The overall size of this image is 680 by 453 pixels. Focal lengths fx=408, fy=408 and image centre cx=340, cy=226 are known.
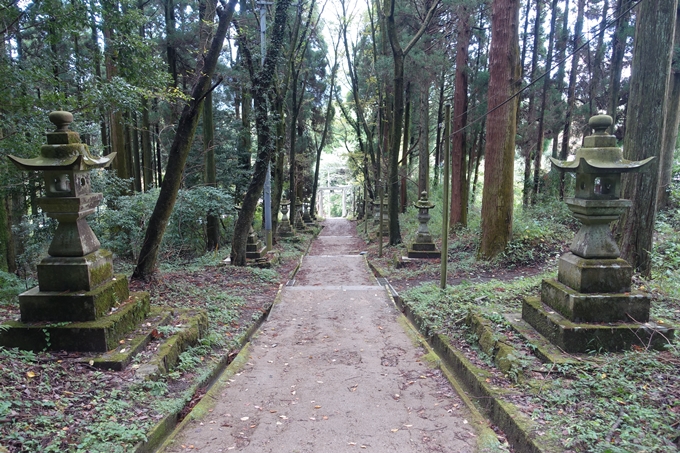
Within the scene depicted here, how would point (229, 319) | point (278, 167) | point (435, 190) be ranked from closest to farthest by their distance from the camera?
point (229, 319) < point (278, 167) < point (435, 190)

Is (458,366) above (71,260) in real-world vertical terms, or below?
below

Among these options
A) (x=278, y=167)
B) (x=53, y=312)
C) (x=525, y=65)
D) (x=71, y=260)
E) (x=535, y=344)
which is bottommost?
(x=535, y=344)

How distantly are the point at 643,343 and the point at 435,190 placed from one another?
18.4m

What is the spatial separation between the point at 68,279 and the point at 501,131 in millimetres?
8797

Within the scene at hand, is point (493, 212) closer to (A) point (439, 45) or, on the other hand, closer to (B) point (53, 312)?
(B) point (53, 312)

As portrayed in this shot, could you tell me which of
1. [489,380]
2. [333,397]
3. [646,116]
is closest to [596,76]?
[646,116]

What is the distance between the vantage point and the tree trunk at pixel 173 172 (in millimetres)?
6848

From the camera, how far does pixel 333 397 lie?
3951mm

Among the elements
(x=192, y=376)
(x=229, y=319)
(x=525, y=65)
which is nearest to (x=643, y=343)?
(x=192, y=376)

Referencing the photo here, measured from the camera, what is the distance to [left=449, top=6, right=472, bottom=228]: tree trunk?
1372cm

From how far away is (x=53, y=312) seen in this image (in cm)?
392

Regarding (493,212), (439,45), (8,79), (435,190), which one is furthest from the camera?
(435,190)

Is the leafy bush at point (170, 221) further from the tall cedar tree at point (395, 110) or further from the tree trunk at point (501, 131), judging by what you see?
the tree trunk at point (501, 131)

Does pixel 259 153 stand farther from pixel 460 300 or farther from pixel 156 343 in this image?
pixel 156 343
